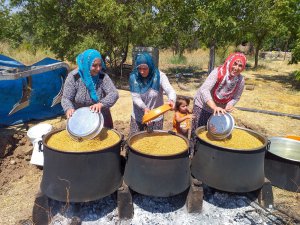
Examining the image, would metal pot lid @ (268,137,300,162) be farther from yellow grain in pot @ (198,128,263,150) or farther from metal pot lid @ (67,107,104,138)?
metal pot lid @ (67,107,104,138)

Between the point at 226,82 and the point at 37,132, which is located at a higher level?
the point at 226,82

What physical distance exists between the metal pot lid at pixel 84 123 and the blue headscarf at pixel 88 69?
11.8 inches

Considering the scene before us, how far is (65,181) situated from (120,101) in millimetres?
4844

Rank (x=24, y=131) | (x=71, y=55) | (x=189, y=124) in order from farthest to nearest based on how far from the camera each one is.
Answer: (x=71, y=55)
(x=24, y=131)
(x=189, y=124)

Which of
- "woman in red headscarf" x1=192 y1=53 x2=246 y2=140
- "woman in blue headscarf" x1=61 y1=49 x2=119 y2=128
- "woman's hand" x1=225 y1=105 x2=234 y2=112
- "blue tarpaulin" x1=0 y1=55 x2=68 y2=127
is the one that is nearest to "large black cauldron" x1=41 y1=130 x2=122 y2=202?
"woman in blue headscarf" x1=61 y1=49 x2=119 y2=128

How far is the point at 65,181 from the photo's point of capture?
2.52m

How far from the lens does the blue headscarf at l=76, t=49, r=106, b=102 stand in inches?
116

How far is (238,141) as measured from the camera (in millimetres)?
2945

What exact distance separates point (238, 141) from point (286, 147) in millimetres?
1272

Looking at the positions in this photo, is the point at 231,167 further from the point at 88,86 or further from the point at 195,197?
the point at 88,86

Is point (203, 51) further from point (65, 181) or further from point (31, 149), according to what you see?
point (65, 181)

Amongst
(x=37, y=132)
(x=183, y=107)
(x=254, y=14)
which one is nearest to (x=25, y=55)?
(x=254, y=14)

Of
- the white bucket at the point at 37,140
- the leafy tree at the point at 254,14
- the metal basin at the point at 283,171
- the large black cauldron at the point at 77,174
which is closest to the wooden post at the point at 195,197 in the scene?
the large black cauldron at the point at 77,174

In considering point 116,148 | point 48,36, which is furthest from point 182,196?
point 48,36
